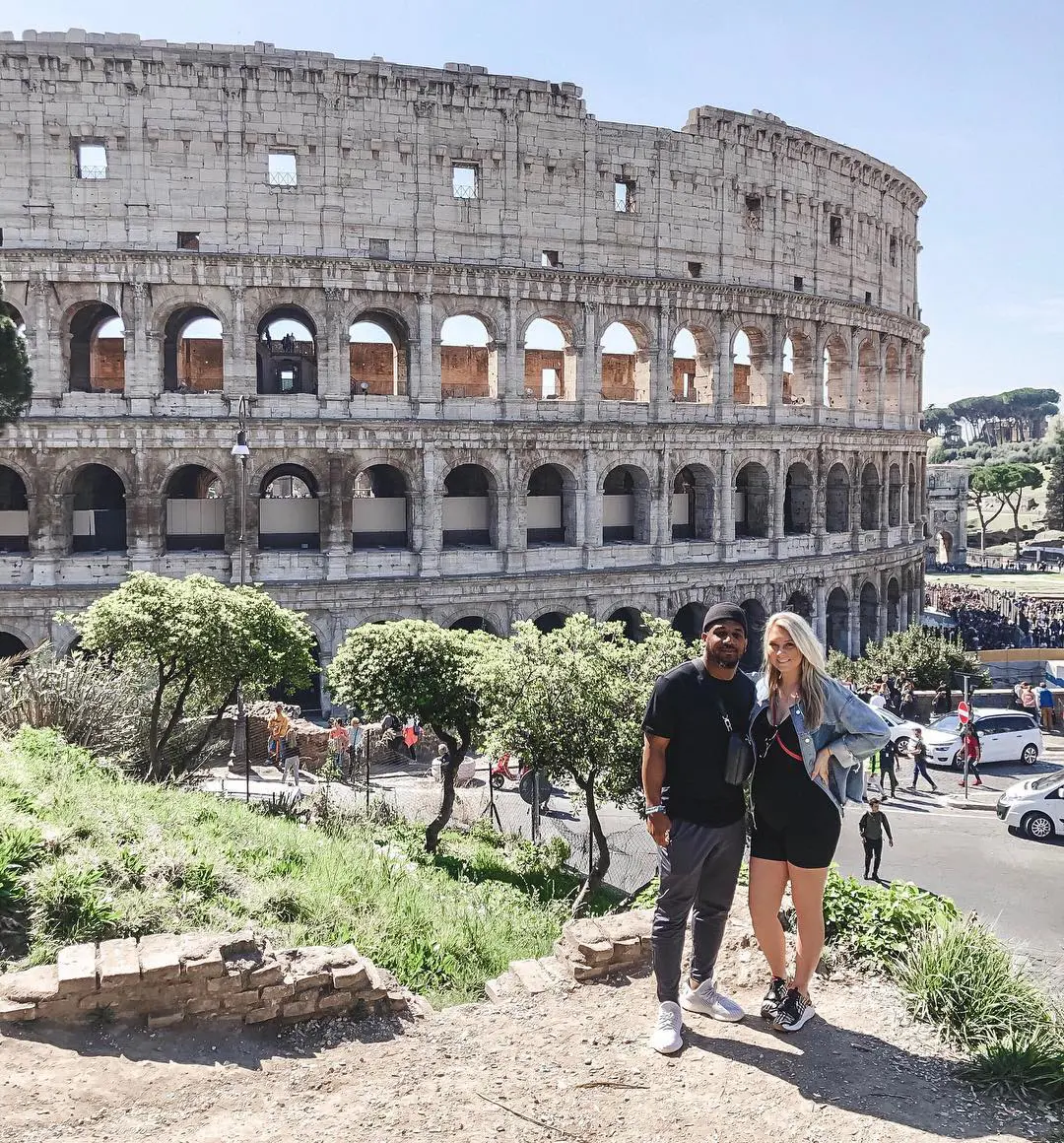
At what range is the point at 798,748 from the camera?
15.9 ft

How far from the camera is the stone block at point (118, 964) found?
548 cm

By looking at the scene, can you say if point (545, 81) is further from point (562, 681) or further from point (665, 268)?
point (562, 681)

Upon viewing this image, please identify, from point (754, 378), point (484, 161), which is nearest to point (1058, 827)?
point (754, 378)

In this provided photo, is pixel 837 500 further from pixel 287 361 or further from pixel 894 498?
pixel 287 361

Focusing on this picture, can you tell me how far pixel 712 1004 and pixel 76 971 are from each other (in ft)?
11.1

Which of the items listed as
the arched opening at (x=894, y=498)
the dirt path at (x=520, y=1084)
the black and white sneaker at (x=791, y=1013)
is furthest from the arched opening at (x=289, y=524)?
the black and white sneaker at (x=791, y=1013)

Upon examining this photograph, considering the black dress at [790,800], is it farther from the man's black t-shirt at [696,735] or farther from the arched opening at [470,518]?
the arched opening at [470,518]

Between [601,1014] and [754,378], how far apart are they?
81.2 feet

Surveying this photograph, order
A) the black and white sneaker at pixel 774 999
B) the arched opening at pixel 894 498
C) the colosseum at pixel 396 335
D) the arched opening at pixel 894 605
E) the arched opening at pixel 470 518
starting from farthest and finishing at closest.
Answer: the arched opening at pixel 894 605 → the arched opening at pixel 894 498 → the arched opening at pixel 470 518 → the colosseum at pixel 396 335 → the black and white sneaker at pixel 774 999

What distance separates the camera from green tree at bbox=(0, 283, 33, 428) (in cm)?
1554

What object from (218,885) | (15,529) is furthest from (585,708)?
(15,529)

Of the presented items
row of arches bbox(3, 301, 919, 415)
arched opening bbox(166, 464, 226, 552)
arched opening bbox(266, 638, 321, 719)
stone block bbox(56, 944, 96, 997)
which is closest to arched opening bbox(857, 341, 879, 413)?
row of arches bbox(3, 301, 919, 415)

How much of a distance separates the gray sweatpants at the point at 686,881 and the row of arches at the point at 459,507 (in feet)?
62.0

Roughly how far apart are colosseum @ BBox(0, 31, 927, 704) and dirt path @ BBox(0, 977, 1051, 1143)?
1681cm
